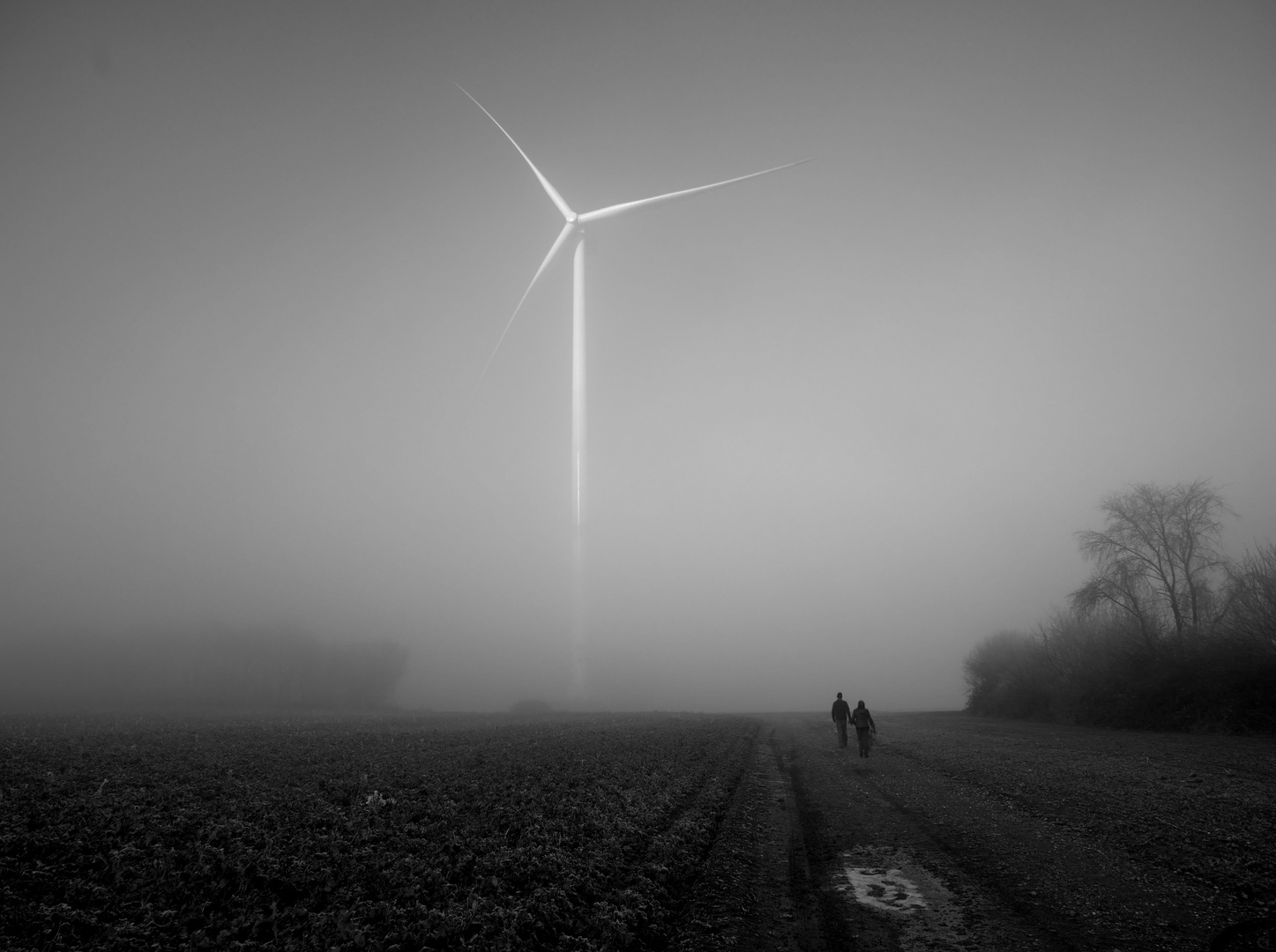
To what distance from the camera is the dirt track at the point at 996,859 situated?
7293mm

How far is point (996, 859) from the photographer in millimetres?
9977

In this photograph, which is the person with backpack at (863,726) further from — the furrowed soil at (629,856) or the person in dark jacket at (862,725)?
the furrowed soil at (629,856)

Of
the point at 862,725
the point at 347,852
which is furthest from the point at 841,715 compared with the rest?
the point at 347,852

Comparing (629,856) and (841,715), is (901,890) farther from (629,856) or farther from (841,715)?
(841,715)

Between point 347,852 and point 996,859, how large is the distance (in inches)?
467

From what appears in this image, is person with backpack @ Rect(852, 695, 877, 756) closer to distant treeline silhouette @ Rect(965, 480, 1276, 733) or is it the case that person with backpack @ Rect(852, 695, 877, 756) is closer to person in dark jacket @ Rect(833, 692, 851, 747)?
person in dark jacket @ Rect(833, 692, 851, 747)

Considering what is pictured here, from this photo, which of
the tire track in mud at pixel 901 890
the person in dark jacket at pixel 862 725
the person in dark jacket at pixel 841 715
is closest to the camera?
the tire track in mud at pixel 901 890

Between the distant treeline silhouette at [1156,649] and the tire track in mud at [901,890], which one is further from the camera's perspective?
the distant treeline silhouette at [1156,649]

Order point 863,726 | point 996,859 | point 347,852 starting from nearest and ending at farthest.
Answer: point 996,859 → point 347,852 → point 863,726

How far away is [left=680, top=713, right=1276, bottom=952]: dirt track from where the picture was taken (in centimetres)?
729

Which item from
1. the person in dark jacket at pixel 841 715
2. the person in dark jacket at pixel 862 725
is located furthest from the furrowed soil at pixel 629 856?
the person in dark jacket at pixel 841 715

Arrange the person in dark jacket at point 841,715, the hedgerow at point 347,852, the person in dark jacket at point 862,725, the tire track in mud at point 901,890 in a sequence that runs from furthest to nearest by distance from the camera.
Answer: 1. the person in dark jacket at point 841,715
2. the person in dark jacket at point 862,725
3. the hedgerow at point 347,852
4. the tire track in mud at point 901,890

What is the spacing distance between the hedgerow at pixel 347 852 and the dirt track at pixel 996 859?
52.8 inches

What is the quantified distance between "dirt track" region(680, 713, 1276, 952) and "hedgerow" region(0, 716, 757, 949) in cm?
134
